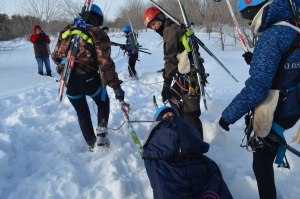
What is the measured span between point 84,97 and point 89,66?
0.42 m

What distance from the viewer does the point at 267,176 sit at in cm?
146

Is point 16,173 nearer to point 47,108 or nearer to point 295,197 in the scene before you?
point 47,108

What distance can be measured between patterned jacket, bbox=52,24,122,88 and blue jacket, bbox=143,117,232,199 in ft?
2.81

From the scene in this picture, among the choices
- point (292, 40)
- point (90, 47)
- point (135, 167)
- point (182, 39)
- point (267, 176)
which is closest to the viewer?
point (292, 40)

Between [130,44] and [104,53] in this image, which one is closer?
[104,53]

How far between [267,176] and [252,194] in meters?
0.61

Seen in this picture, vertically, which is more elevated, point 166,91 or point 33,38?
point 33,38

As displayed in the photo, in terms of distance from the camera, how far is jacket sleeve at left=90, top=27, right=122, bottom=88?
204 centimetres

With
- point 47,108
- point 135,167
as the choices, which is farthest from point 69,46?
point 47,108

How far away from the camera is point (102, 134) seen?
2.43 m

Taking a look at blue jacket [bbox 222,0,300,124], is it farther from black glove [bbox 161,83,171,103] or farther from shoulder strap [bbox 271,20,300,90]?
black glove [bbox 161,83,171,103]

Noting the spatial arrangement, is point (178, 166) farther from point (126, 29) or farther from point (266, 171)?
point (126, 29)

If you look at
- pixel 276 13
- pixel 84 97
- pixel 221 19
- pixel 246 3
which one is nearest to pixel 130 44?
pixel 84 97

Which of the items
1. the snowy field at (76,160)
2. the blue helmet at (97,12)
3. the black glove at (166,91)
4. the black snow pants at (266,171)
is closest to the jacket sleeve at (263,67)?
the black snow pants at (266,171)
